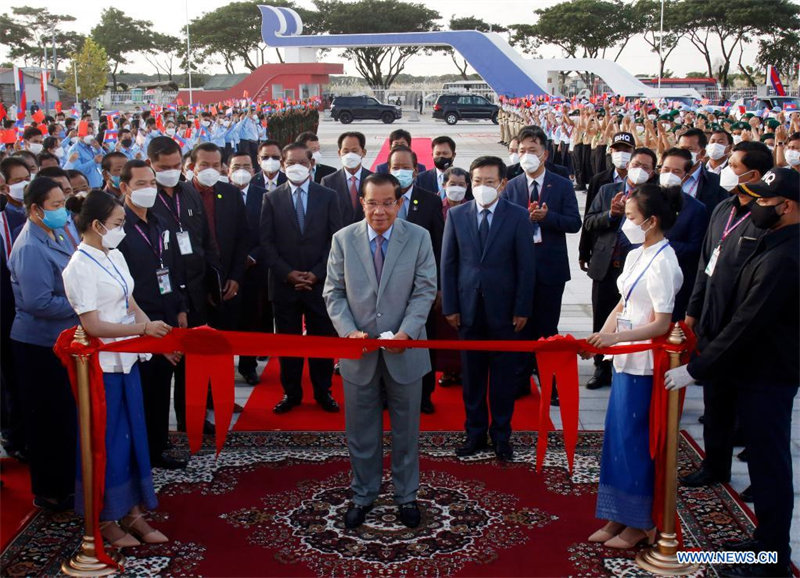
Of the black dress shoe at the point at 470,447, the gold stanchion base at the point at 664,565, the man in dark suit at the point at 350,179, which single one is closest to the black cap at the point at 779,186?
the gold stanchion base at the point at 664,565

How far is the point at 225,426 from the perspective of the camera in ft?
12.3

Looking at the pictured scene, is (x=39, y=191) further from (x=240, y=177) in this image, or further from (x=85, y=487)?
(x=240, y=177)

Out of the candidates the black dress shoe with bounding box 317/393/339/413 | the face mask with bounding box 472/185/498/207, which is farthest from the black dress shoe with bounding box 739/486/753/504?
the black dress shoe with bounding box 317/393/339/413

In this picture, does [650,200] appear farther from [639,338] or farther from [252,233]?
[252,233]

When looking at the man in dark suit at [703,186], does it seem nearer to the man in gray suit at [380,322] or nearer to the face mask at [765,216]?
the face mask at [765,216]

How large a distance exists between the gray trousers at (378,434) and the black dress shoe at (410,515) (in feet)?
Result: 0.09

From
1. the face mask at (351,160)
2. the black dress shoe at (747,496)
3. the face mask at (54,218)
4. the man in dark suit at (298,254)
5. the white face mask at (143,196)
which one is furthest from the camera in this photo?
the face mask at (351,160)

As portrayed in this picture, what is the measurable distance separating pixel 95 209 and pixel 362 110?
33601mm

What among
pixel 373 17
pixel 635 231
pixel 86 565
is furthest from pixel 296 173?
pixel 373 17

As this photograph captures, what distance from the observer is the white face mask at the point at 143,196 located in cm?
417

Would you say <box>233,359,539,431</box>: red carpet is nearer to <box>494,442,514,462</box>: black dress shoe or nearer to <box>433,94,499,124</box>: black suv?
<box>494,442,514,462</box>: black dress shoe

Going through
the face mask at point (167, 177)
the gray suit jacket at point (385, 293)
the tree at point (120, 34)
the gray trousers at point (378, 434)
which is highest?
the tree at point (120, 34)

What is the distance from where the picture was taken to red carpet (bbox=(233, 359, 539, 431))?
16.5 feet

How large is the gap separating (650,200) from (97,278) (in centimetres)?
239
